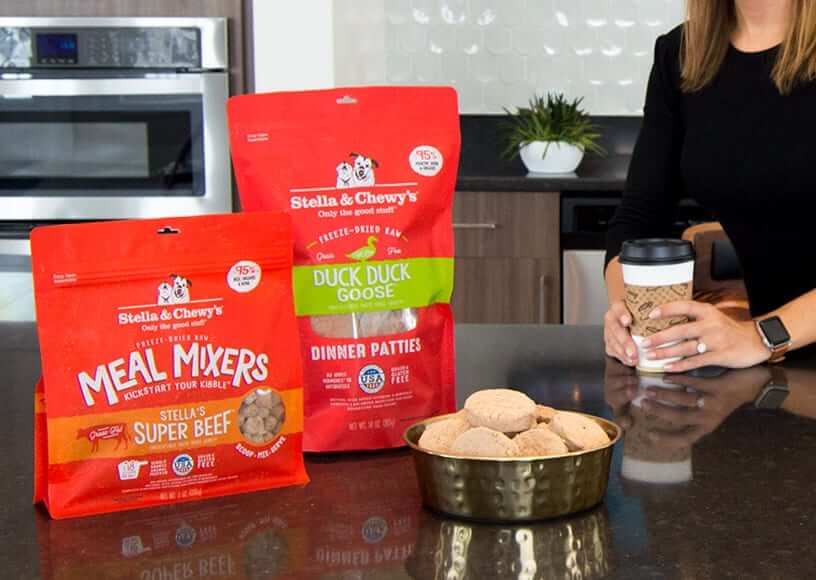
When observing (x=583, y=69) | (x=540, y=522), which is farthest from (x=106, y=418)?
(x=583, y=69)

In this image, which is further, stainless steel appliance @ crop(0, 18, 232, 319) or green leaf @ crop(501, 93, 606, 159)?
green leaf @ crop(501, 93, 606, 159)

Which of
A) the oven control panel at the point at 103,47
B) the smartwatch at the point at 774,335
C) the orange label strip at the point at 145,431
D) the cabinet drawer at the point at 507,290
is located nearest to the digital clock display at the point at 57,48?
the oven control panel at the point at 103,47

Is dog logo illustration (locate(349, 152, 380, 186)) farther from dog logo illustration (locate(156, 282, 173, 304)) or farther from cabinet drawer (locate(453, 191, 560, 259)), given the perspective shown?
cabinet drawer (locate(453, 191, 560, 259))

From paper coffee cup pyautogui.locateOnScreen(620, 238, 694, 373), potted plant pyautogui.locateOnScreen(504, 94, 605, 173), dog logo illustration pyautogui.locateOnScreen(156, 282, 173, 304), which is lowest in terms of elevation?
paper coffee cup pyautogui.locateOnScreen(620, 238, 694, 373)

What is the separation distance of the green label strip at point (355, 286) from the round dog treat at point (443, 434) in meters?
0.17

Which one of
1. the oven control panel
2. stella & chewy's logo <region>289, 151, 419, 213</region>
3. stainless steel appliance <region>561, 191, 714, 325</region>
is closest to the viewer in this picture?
stella & chewy's logo <region>289, 151, 419, 213</region>

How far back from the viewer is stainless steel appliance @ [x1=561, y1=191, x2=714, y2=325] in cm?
354

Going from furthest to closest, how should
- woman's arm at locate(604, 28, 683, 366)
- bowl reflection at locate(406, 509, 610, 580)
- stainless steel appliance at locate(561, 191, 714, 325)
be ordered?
stainless steel appliance at locate(561, 191, 714, 325), woman's arm at locate(604, 28, 683, 366), bowl reflection at locate(406, 509, 610, 580)

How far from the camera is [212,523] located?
36.2 inches

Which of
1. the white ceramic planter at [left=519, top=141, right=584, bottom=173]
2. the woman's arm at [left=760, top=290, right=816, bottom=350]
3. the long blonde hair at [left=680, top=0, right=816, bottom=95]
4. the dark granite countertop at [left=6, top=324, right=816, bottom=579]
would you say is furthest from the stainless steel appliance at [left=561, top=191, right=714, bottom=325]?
the dark granite countertop at [left=6, top=324, right=816, bottom=579]

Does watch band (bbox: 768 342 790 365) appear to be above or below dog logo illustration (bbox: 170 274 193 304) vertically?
below

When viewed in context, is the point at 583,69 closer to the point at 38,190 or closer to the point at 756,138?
the point at 38,190

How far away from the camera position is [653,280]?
1408 mm

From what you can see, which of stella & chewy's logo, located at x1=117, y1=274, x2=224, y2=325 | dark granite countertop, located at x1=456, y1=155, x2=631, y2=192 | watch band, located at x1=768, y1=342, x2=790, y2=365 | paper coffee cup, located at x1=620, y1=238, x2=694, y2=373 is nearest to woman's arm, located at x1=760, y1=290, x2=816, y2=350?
watch band, located at x1=768, y1=342, x2=790, y2=365
